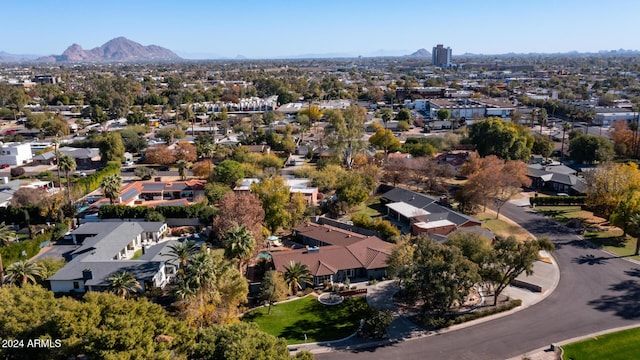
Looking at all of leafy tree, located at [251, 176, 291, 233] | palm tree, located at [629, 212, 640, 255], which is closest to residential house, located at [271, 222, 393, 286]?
leafy tree, located at [251, 176, 291, 233]

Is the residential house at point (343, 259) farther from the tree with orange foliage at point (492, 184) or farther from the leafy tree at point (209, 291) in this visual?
the tree with orange foliage at point (492, 184)

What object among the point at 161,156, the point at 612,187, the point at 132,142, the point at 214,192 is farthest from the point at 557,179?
the point at 132,142

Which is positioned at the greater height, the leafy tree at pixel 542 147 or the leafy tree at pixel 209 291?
the leafy tree at pixel 542 147

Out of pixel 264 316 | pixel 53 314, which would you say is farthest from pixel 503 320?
pixel 53 314

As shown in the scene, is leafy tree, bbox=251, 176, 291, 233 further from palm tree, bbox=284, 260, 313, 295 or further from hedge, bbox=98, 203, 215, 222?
palm tree, bbox=284, 260, 313, 295

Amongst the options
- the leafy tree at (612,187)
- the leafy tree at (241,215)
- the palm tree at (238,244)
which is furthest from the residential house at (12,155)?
the leafy tree at (612,187)

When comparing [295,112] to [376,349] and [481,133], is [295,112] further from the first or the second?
A: [376,349]
